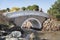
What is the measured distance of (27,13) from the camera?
89.5ft

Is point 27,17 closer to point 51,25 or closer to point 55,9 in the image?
point 51,25

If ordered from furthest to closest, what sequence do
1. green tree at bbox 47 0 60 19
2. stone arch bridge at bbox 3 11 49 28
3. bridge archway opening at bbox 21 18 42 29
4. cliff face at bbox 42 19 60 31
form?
1. green tree at bbox 47 0 60 19
2. bridge archway opening at bbox 21 18 42 29
3. cliff face at bbox 42 19 60 31
4. stone arch bridge at bbox 3 11 49 28

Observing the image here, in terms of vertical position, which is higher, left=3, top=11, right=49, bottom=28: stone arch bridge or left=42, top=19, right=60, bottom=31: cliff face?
left=3, top=11, right=49, bottom=28: stone arch bridge

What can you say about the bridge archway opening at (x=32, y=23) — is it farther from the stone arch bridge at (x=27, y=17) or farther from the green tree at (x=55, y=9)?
the green tree at (x=55, y=9)

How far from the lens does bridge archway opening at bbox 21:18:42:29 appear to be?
28938 mm

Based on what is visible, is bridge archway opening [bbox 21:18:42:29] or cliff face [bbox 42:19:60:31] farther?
bridge archway opening [bbox 21:18:42:29]

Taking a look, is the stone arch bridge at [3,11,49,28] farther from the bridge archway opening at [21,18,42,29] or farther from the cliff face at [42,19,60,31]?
the cliff face at [42,19,60,31]

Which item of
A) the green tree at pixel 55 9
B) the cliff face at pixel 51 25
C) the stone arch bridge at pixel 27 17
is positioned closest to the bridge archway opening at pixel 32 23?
the stone arch bridge at pixel 27 17

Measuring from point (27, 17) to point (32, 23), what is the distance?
8.33 feet

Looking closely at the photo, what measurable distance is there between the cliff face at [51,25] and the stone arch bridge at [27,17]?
49cm

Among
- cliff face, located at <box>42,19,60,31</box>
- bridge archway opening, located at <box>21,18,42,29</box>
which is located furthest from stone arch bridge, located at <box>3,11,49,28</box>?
cliff face, located at <box>42,19,60,31</box>

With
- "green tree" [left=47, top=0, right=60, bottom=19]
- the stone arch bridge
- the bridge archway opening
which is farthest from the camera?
"green tree" [left=47, top=0, right=60, bottom=19]

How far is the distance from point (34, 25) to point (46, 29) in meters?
2.09

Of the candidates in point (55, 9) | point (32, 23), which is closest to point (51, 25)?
point (32, 23)
